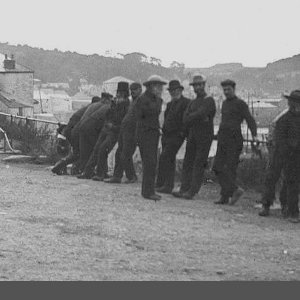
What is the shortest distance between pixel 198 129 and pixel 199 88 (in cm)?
62

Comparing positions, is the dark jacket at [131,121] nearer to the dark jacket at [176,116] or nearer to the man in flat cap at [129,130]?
the man in flat cap at [129,130]

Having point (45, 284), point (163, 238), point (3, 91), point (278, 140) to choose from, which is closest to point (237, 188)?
point (278, 140)

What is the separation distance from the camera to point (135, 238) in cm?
742

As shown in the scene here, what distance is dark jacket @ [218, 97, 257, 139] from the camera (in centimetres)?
980

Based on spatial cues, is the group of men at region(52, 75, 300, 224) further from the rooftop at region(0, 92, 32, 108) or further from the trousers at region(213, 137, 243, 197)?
the rooftop at region(0, 92, 32, 108)

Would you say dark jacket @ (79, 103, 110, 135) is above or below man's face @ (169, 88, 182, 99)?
below

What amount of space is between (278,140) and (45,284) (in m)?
4.95

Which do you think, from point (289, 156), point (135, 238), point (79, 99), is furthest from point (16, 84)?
point (135, 238)

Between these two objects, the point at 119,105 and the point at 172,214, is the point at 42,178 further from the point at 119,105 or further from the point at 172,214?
the point at 172,214

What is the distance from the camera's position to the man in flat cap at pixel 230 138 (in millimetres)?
9844

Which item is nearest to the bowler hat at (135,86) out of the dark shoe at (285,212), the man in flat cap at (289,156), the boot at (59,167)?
the boot at (59,167)

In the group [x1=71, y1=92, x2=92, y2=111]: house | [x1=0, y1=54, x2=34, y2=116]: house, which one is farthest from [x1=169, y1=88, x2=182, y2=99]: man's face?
[x1=71, y1=92, x2=92, y2=111]: house

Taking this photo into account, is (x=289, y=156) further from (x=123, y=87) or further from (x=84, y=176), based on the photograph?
(x=84, y=176)

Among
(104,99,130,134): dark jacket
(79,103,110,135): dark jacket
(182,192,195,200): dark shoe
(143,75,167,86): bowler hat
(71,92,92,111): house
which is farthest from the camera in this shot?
(71,92,92,111): house
